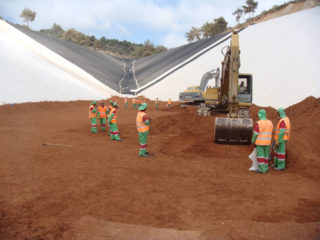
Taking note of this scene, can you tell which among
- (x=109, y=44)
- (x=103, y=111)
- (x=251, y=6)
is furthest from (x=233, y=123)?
(x=109, y=44)

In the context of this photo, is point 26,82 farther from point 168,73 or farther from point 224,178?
point 224,178

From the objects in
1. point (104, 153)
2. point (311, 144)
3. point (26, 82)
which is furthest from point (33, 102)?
point (311, 144)

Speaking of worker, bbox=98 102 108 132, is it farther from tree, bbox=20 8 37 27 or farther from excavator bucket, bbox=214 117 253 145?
tree, bbox=20 8 37 27

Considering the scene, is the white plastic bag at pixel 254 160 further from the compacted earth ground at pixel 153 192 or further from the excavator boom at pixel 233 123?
the excavator boom at pixel 233 123

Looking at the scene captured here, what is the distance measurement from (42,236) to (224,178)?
15.0 ft

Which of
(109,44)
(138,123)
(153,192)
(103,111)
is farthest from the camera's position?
(109,44)

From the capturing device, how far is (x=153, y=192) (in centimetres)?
604

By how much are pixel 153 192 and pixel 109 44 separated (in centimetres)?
12193

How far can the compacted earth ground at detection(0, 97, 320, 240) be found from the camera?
438 cm

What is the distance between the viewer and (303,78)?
20719 mm

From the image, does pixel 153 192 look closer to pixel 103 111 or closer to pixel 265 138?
pixel 265 138

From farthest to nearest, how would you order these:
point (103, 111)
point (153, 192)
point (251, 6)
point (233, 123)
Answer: point (251, 6) < point (103, 111) < point (233, 123) < point (153, 192)

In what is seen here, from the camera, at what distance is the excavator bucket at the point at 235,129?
9953mm

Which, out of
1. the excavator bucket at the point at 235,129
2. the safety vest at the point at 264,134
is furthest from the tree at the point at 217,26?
the safety vest at the point at 264,134
